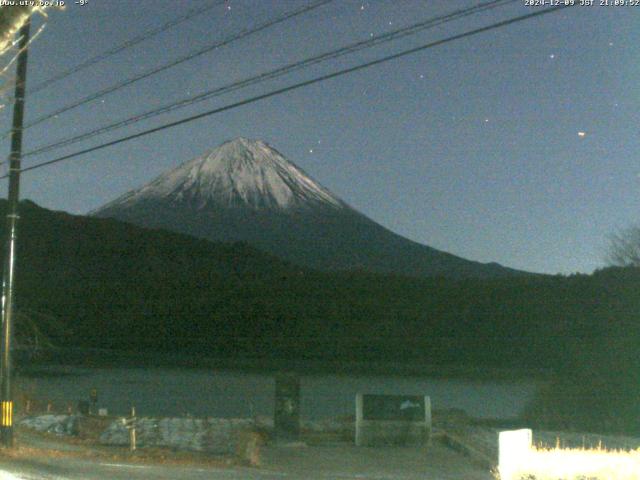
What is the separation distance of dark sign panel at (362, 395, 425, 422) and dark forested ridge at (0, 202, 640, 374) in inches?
1252

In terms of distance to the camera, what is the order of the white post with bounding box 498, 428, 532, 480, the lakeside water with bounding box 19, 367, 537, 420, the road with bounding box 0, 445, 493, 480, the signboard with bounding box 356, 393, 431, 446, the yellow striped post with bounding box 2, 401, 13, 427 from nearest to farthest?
the road with bounding box 0, 445, 493, 480
the white post with bounding box 498, 428, 532, 480
the yellow striped post with bounding box 2, 401, 13, 427
the signboard with bounding box 356, 393, 431, 446
the lakeside water with bounding box 19, 367, 537, 420

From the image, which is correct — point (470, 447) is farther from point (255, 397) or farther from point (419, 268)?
point (419, 268)

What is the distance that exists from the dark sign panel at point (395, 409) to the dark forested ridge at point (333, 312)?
104ft

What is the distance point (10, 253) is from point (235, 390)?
101 ft

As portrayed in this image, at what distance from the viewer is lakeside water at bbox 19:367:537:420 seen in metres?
37.4

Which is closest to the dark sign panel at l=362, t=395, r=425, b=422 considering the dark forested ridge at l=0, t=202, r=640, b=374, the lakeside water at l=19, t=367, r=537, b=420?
the lakeside water at l=19, t=367, r=537, b=420

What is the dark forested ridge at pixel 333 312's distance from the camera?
60438 millimetres

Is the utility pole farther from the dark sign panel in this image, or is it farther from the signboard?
the dark sign panel

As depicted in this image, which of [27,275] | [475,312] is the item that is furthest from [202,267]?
[475,312]

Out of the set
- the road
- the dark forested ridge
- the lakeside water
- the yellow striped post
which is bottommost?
the lakeside water

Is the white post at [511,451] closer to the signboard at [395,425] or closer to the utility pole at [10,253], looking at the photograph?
the signboard at [395,425]

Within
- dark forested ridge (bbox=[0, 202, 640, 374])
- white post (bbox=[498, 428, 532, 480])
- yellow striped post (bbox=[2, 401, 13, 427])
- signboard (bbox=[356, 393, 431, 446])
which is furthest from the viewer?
dark forested ridge (bbox=[0, 202, 640, 374])

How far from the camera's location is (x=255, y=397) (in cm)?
4262

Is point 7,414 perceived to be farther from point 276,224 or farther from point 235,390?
point 276,224
